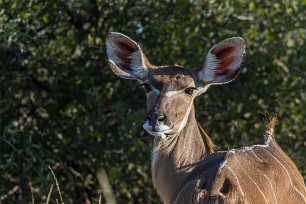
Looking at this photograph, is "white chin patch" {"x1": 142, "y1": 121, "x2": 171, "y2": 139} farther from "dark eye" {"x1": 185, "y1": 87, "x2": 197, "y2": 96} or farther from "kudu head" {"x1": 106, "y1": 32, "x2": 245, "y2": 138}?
"dark eye" {"x1": 185, "y1": 87, "x2": 197, "y2": 96}

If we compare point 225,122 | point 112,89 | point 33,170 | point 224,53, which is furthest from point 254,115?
point 224,53

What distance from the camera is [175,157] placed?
4.67 metres

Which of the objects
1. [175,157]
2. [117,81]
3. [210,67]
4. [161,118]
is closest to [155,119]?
[161,118]

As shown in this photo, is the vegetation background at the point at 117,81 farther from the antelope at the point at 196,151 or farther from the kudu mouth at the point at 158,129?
the kudu mouth at the point at 158,129

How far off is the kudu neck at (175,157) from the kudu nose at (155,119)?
227mm

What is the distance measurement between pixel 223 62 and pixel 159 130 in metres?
0.76

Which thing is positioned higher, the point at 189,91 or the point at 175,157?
the point at 189,91

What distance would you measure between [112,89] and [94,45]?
0.46 metres

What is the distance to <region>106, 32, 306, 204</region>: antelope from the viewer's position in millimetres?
3643

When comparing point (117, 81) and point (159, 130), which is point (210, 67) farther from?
point (117, 81)

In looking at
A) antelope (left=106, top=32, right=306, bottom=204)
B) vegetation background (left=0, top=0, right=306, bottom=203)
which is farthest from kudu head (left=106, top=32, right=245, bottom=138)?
vegetation background (left=0, top=0, right=306, bottom=203)

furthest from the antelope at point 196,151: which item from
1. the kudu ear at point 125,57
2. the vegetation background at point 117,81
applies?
the vegetation background at point 117,81

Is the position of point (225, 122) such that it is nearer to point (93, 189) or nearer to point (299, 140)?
point (299, 140)

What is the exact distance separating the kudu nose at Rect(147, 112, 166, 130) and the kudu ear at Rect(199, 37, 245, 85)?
1.78ft
